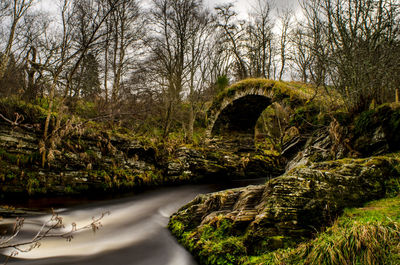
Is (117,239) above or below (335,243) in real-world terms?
below

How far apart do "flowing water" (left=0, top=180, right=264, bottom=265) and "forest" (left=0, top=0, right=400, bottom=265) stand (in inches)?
4.8

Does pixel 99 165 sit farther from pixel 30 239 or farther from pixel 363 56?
pixel 363 56

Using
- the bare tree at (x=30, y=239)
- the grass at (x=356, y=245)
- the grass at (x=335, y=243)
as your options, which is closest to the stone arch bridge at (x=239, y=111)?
the grass at (x=335, y=243)

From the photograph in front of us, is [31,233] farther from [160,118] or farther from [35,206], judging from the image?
[160,118]

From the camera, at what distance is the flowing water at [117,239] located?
11.7 feet

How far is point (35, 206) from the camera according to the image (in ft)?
18.8

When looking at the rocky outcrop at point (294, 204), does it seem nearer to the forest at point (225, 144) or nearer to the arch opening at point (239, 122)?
the forest at point (225, 144)

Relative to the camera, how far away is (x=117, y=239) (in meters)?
4.50

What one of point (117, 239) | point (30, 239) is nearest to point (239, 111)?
point (117, 239)

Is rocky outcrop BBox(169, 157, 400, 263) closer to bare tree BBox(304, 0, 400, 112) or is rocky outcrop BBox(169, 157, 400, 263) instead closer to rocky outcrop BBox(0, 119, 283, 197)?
bare tree BBox(304, 0, 400, 112)

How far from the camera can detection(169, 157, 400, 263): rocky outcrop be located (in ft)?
9.67

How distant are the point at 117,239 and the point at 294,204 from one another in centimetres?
345

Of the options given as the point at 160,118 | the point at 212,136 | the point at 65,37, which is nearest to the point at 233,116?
the point at 212,136

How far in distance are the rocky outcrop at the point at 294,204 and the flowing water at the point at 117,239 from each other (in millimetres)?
506
